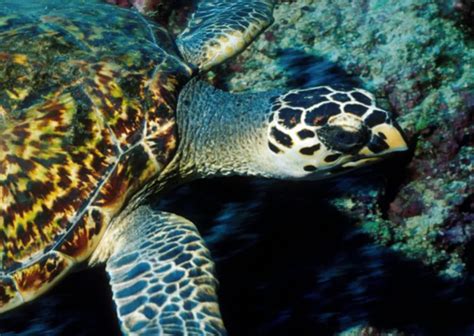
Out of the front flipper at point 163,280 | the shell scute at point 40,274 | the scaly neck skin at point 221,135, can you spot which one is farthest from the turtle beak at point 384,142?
the shell scute at point 40,274

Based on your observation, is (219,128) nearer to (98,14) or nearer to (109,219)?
(109,219)

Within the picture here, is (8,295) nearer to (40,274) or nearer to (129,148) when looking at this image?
(40,274)

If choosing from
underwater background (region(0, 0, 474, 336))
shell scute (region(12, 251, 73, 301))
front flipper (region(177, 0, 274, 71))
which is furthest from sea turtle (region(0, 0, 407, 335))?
underwater background (region(0, 0, 474, 336))

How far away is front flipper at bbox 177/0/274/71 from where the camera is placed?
343cm

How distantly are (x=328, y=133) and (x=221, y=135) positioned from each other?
2.31ft

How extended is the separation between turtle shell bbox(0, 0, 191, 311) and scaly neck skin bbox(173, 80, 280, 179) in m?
0.19

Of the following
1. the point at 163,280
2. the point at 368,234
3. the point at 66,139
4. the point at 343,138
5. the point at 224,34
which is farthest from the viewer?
the point at 224,34

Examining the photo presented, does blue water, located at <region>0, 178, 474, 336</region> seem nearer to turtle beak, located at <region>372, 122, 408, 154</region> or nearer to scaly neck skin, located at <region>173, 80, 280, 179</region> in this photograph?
scaly neck skin, located at <region>173, 80, 280, 179</region>

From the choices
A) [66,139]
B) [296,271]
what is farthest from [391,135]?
[66,139]

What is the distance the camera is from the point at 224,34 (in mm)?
3482

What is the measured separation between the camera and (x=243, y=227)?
3.28 m

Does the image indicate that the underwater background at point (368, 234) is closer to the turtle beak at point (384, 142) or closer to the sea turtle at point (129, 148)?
the sea turtle at point (129, 148)

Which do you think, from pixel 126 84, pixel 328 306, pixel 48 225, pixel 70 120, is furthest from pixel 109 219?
pixel 328 306

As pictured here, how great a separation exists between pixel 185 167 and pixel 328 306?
1437 millimetres
